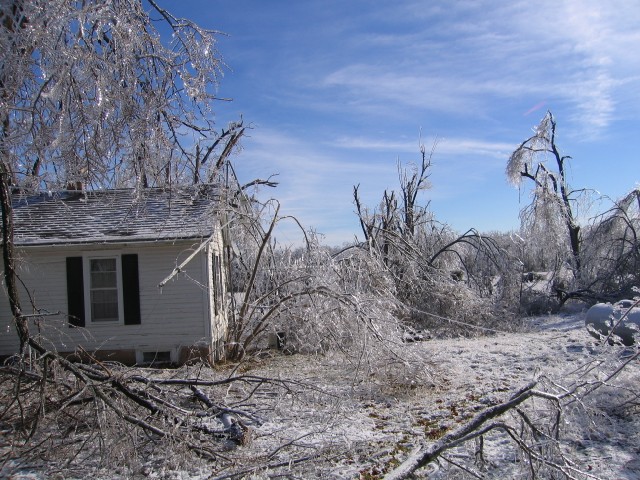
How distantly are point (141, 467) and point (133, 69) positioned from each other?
12.0ft

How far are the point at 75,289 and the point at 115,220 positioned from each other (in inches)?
62.1

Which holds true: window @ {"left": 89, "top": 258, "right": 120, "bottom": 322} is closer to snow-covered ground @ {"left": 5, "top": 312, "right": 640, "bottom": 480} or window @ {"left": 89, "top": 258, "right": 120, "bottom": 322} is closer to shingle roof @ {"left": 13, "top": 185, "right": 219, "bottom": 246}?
shingle roof @ {"left": 13, "top": 185, "right": 219, "bottom": 246}

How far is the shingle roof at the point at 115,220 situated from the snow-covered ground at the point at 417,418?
308 centimetres

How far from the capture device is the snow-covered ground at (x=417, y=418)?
5.10 metres

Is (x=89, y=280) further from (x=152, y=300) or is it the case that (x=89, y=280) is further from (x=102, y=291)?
(x=152, y=300)

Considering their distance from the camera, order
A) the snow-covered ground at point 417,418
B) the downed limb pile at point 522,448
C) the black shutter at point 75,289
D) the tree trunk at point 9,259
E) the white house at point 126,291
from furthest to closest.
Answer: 1. the black shutter at point 75,289
2. the white house at point 126,291
3. the tree trunk at point 9,259
4. the snow-covered ground at point 417,418
5. the downed limb pile at point 522,448

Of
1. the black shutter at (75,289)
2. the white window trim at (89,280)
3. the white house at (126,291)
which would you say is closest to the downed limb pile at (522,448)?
the white house at (126,291)

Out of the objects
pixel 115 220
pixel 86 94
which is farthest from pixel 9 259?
pixel 115 220

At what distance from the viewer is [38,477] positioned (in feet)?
16.5

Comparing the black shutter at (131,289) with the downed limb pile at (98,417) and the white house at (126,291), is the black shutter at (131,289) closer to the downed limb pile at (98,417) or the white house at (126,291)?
the white house at (126,291)

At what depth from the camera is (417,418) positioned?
6.88m

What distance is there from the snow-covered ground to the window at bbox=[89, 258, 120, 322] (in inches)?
120

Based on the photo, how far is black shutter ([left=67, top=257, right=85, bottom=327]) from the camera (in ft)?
35.8

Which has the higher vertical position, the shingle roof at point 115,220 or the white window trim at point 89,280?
the shingle roof at point 115,220
